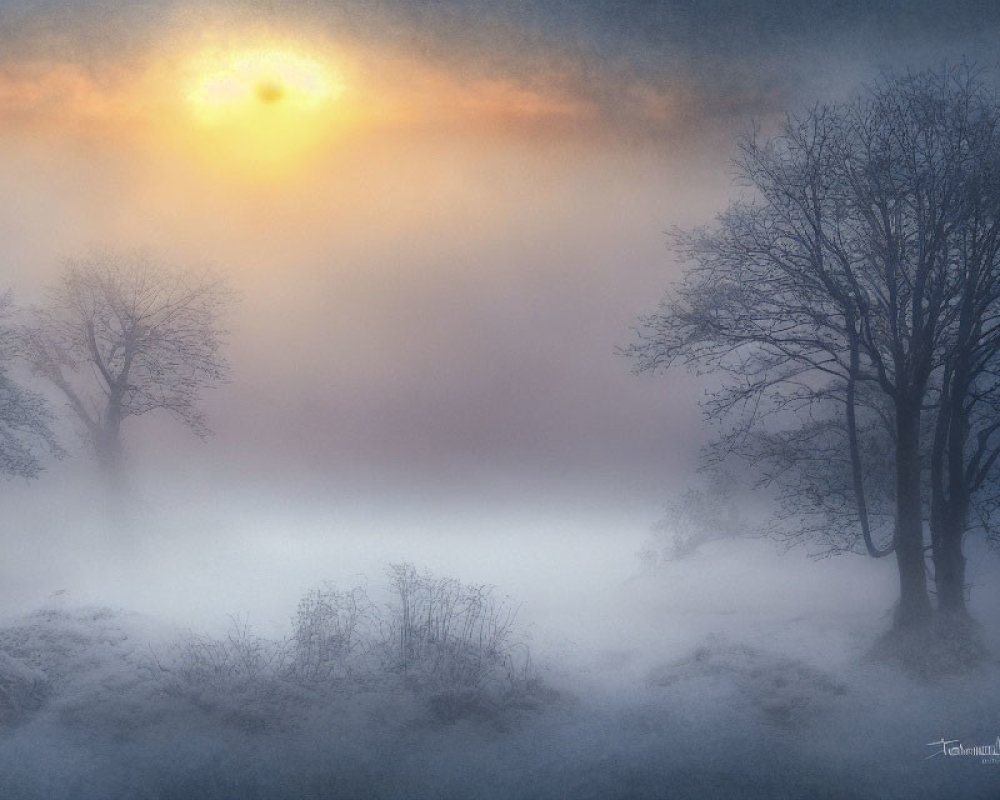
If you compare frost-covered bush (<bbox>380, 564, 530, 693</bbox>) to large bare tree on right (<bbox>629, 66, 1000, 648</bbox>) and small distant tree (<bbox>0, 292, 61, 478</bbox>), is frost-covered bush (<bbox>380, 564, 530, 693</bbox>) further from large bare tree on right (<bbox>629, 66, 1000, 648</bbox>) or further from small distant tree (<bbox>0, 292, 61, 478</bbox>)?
small distant tree (<bbox>0, 292, 61, 478</bbox>)

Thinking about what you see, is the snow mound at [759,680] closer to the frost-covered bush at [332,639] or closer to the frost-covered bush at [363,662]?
the frost-covered bush at [363,662]

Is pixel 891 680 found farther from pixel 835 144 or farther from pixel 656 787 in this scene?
pixel 835 144


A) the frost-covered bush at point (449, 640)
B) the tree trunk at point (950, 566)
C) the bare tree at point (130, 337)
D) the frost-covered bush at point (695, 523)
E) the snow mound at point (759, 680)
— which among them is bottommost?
the snow mound at point (759, 680)

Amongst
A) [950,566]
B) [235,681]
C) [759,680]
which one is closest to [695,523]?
[950,566]

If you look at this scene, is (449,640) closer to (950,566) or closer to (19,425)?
(950,566)

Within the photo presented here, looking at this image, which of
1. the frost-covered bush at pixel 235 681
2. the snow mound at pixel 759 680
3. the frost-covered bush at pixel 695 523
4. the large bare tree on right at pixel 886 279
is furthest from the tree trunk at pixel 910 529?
the frost-covered bush at pixel 235 681

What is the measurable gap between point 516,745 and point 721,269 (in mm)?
6484

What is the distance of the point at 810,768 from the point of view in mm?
6352

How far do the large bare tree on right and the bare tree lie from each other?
904 centimetres

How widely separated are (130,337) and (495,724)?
10484 millimetres

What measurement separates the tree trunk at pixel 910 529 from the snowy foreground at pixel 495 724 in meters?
0.87
